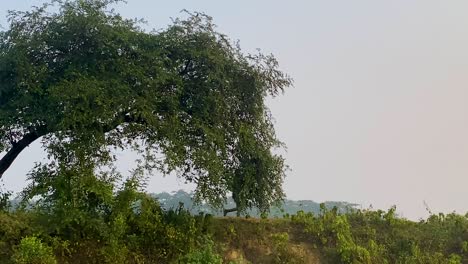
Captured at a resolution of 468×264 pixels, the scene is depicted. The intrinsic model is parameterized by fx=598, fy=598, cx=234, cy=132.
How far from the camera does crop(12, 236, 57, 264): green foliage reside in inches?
507

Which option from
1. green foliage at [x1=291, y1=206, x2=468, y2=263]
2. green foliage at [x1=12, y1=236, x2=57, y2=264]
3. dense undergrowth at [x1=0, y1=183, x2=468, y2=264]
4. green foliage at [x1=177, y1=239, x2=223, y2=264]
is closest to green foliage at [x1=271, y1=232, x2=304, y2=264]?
dense undergrowth at [x1=0, y1=183, x2=468, y2=264]

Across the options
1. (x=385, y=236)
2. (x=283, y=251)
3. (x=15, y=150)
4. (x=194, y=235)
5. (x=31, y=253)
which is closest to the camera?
(x=31, y=253)

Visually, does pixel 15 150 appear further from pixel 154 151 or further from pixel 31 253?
pixel 31 253

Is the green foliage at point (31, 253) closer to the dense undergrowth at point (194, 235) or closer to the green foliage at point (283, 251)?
the dense undergrowth at point (194, 235)

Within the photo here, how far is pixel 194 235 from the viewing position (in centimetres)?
1591

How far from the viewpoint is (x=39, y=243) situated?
1305 cm

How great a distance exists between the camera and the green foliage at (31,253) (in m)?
12.9

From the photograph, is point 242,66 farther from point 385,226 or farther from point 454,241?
point 454,241

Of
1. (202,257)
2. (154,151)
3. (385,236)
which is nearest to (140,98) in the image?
(154,151)

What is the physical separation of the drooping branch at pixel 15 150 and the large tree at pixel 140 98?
1.5 inches

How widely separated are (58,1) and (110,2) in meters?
1.62

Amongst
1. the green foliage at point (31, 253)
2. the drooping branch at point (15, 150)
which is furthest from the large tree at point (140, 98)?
the green foliage at point (31, 253)

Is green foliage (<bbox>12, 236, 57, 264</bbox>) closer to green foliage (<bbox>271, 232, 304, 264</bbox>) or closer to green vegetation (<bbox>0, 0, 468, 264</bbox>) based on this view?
green vegetation (<bbox>0, 0, 468, 264</bbox>)

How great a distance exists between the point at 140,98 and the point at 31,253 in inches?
210
